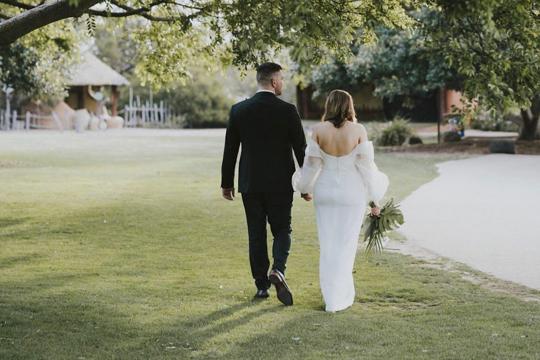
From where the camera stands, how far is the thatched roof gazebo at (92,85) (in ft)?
193

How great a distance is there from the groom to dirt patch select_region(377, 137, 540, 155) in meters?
22.5

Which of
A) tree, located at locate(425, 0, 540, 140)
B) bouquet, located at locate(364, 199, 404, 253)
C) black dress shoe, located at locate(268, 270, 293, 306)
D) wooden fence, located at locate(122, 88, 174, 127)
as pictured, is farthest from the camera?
wooden fence, located at locate(122, 88, 174, 127)

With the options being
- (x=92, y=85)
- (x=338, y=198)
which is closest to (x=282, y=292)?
(x=338, y=198)

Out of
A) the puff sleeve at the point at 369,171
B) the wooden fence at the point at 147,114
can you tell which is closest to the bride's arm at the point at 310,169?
the puff sleeve at the point at 369,171

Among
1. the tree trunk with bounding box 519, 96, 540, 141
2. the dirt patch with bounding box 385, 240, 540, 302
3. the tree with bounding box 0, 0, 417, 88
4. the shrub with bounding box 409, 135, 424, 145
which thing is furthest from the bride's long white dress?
the shrub with bounding box 409, 135, 424, 145

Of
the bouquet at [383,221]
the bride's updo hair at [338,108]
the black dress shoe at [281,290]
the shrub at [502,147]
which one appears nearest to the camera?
the bride's updo hair at [338,108]

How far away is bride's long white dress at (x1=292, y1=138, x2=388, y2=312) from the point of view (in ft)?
26.3

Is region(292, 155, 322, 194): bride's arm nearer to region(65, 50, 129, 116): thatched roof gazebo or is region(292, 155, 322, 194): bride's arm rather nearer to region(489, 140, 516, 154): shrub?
region(489, 140, 516, 154): shrub

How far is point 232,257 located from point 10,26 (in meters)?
3.86

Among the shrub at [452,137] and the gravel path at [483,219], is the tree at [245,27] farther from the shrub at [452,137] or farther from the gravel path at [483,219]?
the shrub at [452,137]

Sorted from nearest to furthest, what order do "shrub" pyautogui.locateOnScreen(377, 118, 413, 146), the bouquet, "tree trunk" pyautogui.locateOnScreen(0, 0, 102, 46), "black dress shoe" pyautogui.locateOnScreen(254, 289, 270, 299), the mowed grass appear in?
the mowed grass, "black dress shoe" pyautogui.locateOnScreen(254, 289, 270, 299), the bouquet, "tree trunk" pyautogui.locateOnScreen(0, 0, 102, 46), "shrub" pyautogui.locateOnScreen(377, 118, 413, 146)

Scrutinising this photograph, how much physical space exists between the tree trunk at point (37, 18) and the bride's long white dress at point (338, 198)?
2.70 meters

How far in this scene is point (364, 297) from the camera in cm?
878

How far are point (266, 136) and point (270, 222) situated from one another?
0.80m
